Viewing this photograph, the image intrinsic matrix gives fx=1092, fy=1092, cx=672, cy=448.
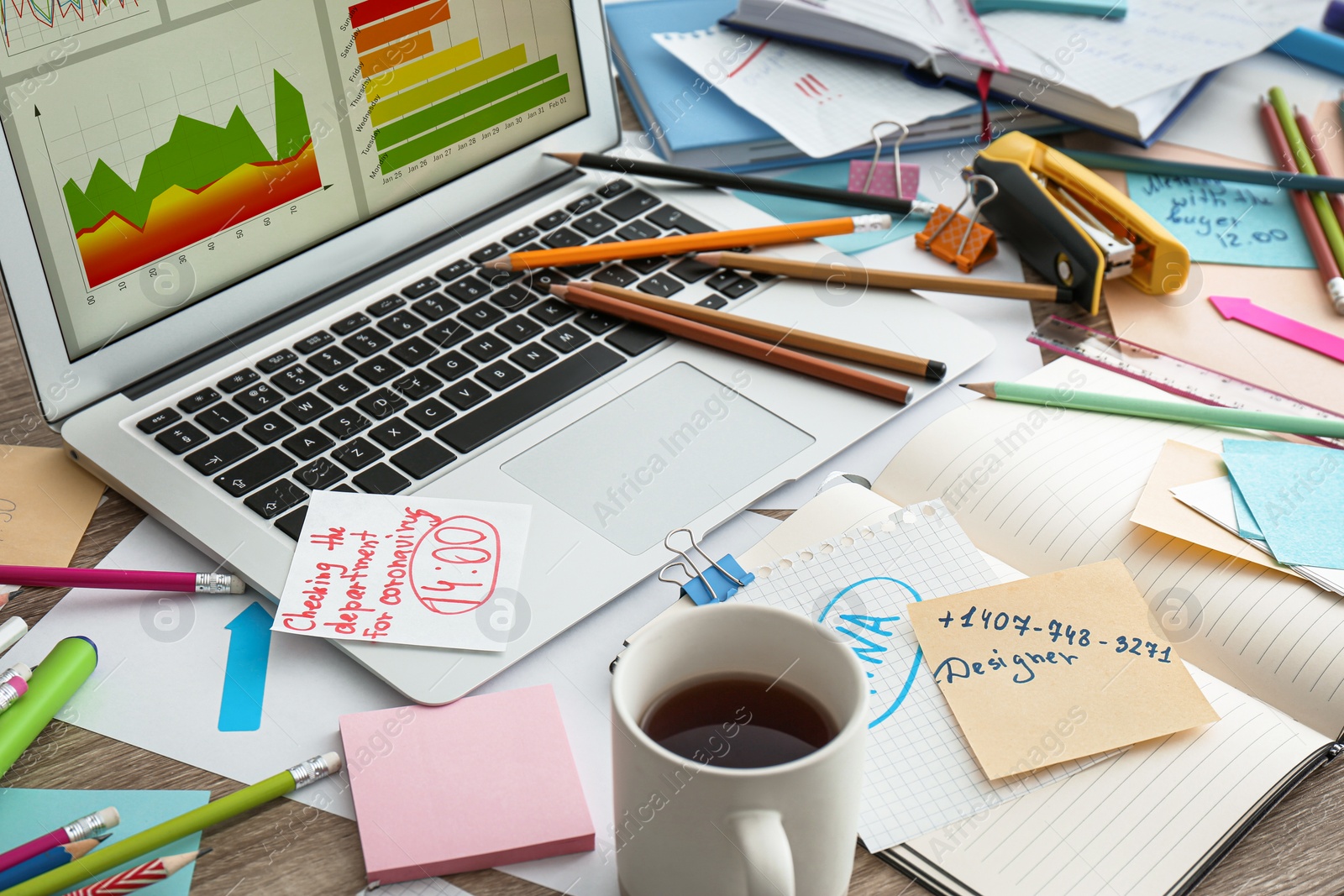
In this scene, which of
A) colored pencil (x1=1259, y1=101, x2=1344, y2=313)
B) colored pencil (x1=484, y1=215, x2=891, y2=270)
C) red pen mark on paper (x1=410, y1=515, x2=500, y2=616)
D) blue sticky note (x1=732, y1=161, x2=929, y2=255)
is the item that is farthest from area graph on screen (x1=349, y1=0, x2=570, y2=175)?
colored pencil (x1=1259, y1=101, x2=1344, y2=313)

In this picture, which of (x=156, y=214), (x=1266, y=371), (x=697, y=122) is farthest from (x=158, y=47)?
(x=1266, y=371)

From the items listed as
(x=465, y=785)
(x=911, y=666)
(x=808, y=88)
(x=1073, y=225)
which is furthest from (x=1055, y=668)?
(x=808, y=88)

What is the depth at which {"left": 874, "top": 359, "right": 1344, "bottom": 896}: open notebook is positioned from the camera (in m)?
0.50

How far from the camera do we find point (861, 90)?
1.10m

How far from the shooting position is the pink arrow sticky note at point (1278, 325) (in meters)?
0.83

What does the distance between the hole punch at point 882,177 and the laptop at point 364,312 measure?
0.16 meters

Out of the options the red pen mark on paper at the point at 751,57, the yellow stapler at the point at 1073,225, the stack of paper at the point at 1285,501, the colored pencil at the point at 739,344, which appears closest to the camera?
the stack of paper at the point at 1285,501

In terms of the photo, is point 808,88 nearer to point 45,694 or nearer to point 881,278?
point 881,278

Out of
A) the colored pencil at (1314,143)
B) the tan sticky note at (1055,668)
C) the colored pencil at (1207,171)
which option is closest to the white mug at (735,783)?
the tan sticky note at (1055,668)

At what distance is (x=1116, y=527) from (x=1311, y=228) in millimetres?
475

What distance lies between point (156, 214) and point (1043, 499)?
60cm

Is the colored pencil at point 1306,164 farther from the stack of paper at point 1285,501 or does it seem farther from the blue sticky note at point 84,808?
the blue sticky note at point 84,808

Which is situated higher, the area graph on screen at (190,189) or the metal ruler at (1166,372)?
the area graph on screen at (190,189)

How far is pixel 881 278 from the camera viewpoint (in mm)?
842
